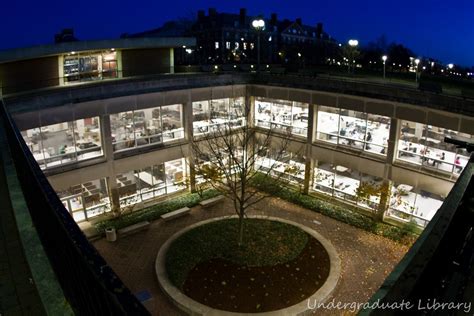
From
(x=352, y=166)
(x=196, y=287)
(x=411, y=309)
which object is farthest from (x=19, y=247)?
(x=352, y=166)

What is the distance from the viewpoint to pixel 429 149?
812 inches

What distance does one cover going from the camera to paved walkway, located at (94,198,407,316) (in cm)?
1565

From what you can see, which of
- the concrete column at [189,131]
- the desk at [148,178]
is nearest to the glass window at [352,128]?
the concrete column at [189,131]

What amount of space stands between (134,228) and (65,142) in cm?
607

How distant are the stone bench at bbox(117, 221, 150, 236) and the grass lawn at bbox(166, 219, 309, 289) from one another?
302cm

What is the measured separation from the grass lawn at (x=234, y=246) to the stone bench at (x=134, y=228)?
3.02m

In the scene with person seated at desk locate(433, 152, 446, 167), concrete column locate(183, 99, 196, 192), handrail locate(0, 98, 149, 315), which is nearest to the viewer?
handrail locate(0, 98, 149, 315)

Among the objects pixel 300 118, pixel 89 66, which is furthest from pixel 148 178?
pixel 300 118

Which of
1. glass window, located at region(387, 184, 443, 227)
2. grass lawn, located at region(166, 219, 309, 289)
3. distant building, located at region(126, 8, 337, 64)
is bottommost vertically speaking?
grass lawn, located at region(166, 219, 309, 289)

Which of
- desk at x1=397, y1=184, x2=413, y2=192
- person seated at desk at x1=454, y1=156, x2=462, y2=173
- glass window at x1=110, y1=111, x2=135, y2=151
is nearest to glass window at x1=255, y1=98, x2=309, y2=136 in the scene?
desk at x1=397, y1=184, x2=413, y2=192

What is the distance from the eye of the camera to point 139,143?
78.5 feet

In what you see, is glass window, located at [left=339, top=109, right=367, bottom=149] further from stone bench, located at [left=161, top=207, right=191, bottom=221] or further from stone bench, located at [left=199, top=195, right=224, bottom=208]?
stone bench, located at [left=161, top=207, right=191, bottom=221]

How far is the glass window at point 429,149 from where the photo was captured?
64.8 feet

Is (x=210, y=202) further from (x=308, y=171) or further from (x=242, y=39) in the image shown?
(x=242, y=39)
